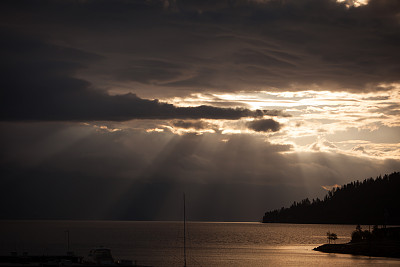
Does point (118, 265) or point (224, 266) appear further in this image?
point (224, 266)

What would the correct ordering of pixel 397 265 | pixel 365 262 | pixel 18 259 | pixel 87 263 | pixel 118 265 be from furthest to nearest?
pixel 365 262 < pixel 397 265 < pixel 18 259 < pixel 87 263 < pixel 118 265

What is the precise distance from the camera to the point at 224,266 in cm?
12988

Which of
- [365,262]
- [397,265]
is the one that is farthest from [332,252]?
[397,265]

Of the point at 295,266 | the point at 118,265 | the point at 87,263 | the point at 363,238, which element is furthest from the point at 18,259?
the point at 363,238

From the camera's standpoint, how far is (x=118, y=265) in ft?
281

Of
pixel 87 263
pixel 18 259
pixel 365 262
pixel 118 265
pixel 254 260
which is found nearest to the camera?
pixel 118 265

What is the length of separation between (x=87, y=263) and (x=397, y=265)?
75113 millimetres

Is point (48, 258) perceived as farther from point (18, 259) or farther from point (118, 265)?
point (118, 265)

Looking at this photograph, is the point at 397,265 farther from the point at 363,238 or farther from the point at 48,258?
the point at 48,258

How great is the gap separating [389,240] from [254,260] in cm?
4773

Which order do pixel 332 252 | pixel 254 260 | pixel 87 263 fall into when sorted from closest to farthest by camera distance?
pixel 87 263, pixel 254 260, pixel 332 252

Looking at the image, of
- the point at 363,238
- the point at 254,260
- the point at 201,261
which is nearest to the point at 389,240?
the point at 363,238

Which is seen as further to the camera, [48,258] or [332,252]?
[332,252]

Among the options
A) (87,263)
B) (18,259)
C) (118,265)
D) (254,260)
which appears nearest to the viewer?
(118,265)
